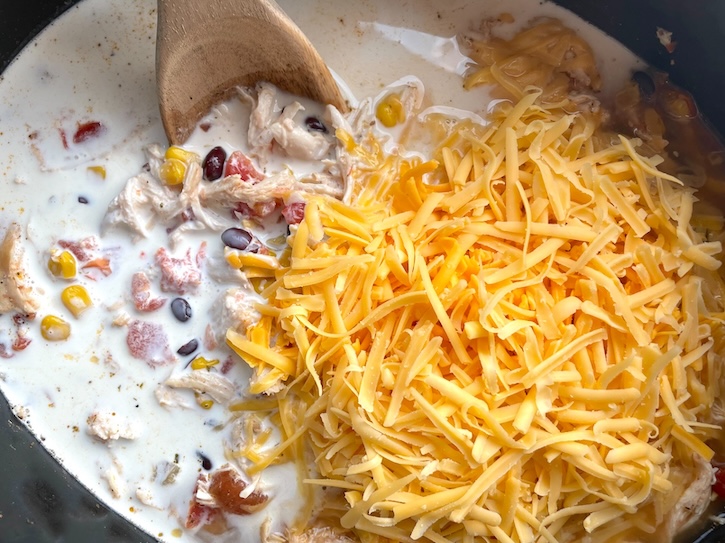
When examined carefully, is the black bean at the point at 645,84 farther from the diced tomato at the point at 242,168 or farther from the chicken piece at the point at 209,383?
the chicken piece at the point at 209,383

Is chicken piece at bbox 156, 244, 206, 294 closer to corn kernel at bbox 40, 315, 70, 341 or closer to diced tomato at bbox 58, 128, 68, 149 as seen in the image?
corn kernel at bbox 40, 315, 70, 341

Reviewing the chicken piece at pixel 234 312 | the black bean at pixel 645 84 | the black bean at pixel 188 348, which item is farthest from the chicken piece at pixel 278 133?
the black bean at pixel 645 84

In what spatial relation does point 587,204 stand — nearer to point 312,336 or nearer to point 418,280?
point 418,280

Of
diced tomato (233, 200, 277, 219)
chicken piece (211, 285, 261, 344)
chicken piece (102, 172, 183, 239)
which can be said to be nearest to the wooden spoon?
chicken piece (102, 172, 183, 239)

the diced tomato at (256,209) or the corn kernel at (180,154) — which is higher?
the corn kernel at (180,154)

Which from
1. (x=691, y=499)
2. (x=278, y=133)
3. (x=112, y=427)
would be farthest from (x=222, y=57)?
(x=691, y=499)
